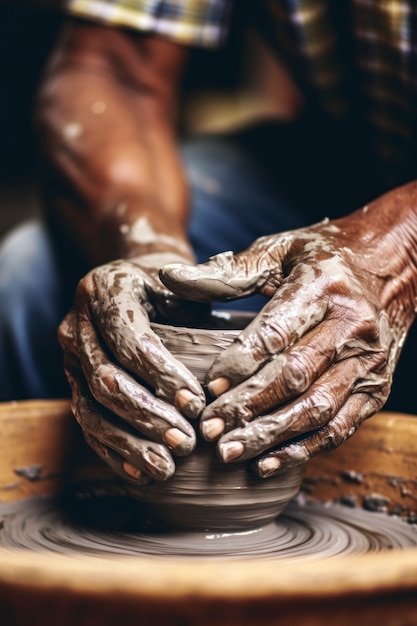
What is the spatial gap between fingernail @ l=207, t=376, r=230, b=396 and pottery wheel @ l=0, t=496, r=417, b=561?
0.65 ft

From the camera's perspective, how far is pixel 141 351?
0.89 m

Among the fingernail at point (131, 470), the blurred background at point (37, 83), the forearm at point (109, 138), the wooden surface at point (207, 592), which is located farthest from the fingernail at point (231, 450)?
the blurred background at point (37, 83)

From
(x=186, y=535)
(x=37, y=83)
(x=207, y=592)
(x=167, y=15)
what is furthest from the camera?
(x=37, y=83)

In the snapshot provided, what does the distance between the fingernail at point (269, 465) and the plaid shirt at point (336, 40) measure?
3.17 feet

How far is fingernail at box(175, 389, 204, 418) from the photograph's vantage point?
34.3 inches

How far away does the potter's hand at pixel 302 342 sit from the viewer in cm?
86

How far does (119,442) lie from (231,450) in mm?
133

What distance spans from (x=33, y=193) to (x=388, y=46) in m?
2.83

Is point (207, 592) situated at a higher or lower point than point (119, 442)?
higher

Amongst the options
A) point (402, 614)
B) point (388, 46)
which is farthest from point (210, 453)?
point (388, 46)

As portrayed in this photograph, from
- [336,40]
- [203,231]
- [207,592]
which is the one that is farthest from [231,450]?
[336,40]

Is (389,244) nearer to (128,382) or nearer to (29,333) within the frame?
(128,382)

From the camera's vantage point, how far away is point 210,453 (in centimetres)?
92

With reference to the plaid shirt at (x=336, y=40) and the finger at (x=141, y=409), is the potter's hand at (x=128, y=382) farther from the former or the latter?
the plaid shirt at (x=336, y=40)
